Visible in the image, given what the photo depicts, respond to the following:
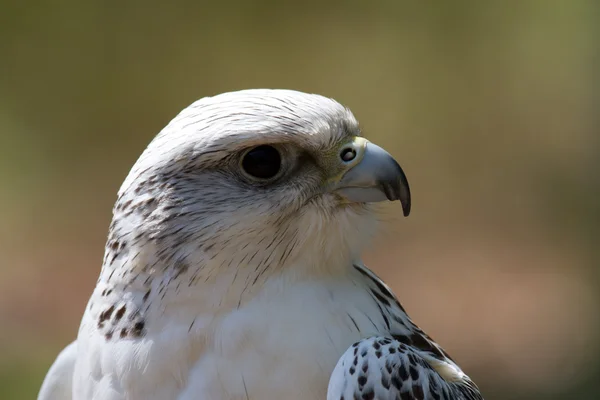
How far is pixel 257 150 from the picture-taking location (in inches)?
94.3

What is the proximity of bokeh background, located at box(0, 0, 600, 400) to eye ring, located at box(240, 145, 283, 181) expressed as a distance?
510cm

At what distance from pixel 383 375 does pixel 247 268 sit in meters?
0.50

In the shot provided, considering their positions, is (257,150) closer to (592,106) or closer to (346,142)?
(346,142)

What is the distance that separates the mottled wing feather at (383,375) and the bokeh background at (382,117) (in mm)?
5060

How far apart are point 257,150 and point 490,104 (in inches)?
248

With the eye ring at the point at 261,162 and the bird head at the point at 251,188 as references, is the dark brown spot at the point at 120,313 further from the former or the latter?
the eye ring at the point at 261,162

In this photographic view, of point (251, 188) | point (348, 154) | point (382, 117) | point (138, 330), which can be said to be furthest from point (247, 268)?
point (382, 117)

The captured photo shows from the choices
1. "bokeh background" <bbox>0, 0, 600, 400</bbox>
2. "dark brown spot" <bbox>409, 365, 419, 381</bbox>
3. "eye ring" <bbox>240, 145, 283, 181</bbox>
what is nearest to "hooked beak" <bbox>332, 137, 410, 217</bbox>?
"eye ring" <bbox>240, 145, 283, 181</bbox>

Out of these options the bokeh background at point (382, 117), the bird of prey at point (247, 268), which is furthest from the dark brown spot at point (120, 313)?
the bokeh background at point (382, 117)

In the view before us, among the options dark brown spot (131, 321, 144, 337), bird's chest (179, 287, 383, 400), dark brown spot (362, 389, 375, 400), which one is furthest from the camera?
dark brown spot (131, 321, 144, 337)

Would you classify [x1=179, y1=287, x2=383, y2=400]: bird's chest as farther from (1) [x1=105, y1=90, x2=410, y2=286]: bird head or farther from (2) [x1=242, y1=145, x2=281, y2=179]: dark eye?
(2) [x1=242, y1=145, x2=281, y2=179]: dark eye

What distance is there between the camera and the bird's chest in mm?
2258

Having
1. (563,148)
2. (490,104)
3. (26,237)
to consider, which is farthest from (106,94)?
(563,148)

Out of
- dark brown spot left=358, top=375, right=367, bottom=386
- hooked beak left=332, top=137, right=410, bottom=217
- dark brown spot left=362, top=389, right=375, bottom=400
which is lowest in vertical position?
dark brown spot left=362, top=389, right=375, bottom=400
